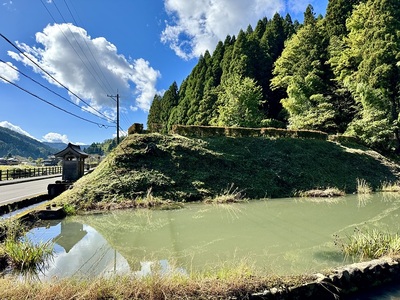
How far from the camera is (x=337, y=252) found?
5.85 meters

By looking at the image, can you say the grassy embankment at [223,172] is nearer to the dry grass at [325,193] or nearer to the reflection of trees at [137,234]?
the dry grass at [325,193]

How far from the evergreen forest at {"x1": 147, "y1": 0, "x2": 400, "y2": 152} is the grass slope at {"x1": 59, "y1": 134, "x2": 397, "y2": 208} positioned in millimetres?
5370

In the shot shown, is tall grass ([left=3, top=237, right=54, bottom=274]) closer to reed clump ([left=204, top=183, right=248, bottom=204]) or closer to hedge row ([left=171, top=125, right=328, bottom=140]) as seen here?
reed clump ([left=204, top=183, right=248, bottom=204])

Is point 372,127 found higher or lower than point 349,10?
lower

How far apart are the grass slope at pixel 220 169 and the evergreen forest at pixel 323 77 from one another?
17.6ft

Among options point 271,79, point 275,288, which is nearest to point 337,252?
point 275,288

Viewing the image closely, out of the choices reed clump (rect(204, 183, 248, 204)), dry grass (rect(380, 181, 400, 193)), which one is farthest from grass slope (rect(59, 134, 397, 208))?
dry grass (rect(380, 181, 400, 193))

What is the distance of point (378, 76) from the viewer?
23.7 m

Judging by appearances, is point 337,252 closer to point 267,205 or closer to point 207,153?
point 267,205

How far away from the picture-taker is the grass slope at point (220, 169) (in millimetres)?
13258

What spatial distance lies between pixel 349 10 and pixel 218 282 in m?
36.3

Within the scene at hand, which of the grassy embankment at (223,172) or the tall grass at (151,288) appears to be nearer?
the tall grass at (151,288)

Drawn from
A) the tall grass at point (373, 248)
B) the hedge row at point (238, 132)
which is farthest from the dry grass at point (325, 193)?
the tall grass at point (373, 248)

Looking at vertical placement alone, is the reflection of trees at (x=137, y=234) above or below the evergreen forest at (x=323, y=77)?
below
